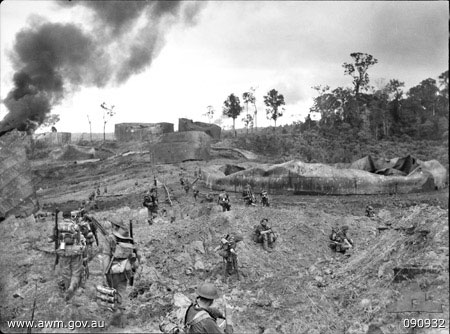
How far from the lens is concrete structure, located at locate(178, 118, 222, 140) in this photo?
40.2m

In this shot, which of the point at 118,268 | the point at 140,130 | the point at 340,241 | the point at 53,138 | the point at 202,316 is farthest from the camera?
the point at 53,138

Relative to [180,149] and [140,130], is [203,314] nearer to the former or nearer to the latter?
[180,149]

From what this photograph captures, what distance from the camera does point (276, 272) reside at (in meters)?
9.38

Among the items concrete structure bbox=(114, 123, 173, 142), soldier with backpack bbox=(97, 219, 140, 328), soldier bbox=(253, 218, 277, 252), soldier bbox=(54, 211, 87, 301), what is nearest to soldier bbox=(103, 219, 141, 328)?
soldier with backpack bbox=(97, 219, 140, 328)

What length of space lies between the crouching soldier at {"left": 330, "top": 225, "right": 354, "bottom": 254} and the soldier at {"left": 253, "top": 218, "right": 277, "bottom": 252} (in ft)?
4.98

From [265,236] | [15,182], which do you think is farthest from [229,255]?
[15,182]

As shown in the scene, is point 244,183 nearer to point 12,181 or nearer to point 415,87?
point 12,181

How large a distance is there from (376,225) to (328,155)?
572 inches

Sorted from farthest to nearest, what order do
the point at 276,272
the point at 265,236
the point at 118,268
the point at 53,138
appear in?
1. the point at 53,138
2. the point at 265,236
3. the point at 276,272
4. the point at 118,268

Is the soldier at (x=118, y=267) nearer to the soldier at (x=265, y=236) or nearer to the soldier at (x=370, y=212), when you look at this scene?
the soldier at (x=265, y=236)

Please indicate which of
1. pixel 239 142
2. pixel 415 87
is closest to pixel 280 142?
pixel 239 142

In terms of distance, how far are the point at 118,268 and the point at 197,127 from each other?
3538 cm

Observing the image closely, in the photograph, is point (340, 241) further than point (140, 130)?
No

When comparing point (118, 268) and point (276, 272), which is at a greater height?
point (118, 268)
